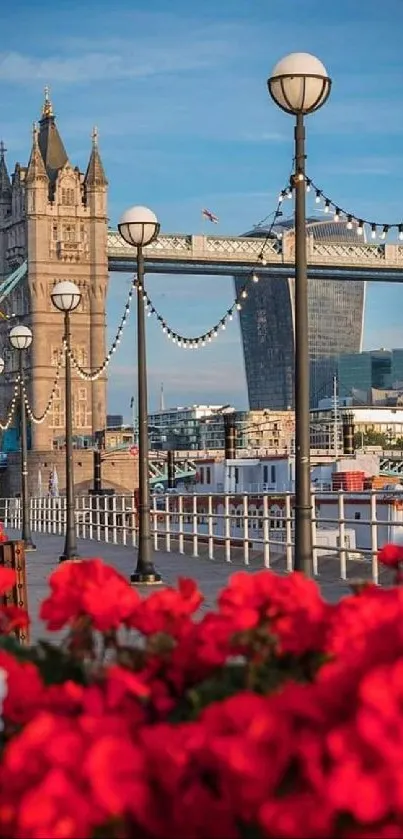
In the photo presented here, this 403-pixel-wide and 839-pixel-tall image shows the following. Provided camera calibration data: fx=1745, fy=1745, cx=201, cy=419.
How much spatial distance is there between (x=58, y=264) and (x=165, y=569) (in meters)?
84.0

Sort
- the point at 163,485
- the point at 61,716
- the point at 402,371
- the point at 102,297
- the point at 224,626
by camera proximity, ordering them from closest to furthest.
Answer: the point at 61,716 → the point at 224,626 → the point at 163,485 → the point at 102,297 → the point at 402,371

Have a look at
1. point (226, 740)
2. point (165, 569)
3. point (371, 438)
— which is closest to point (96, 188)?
point (371, 438)

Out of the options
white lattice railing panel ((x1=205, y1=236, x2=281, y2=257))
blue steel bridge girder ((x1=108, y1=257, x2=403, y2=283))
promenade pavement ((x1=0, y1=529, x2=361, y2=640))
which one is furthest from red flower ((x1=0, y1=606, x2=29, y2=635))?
white lattice railing panel ((x1=205, y1=236, x2=281, y2=257))

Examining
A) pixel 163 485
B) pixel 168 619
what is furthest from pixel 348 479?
pixel 163 485

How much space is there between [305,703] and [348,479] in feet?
115

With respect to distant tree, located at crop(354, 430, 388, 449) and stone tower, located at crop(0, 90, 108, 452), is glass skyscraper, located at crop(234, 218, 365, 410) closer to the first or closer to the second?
distant tree, located at crop(354, 430, 388, 449)

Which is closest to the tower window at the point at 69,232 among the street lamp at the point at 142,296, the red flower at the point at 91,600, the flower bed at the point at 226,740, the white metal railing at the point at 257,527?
the white metal railing at the point at 257,527

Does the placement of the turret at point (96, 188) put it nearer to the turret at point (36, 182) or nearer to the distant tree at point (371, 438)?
the turret at point (36, 182)

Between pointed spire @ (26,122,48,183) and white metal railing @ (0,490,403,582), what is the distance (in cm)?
5331

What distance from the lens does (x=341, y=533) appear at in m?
15.4

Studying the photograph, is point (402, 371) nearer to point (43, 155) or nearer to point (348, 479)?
point (43, 155)

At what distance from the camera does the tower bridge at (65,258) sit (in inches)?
3893

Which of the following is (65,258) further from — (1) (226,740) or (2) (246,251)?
(1) (226,740)

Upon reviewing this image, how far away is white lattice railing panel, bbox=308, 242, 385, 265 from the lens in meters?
112
